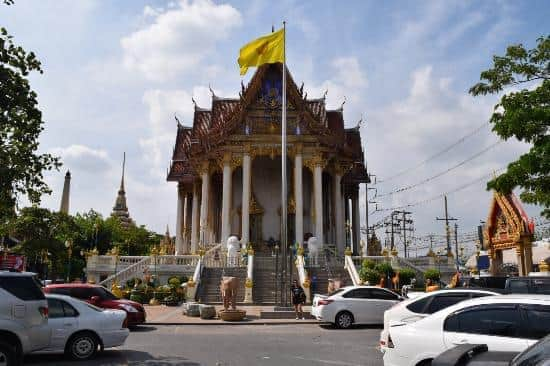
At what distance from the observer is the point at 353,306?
15.3 meters

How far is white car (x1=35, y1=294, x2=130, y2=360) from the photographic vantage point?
976cm

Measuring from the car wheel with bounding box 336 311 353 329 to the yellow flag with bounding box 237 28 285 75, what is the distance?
12.4 m

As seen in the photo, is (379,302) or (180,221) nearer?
(379,302)

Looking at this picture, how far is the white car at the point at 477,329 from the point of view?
5941mm

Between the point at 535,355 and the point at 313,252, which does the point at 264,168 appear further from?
the point at 535,355

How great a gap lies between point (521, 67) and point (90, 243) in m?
55.3

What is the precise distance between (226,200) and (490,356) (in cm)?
2848

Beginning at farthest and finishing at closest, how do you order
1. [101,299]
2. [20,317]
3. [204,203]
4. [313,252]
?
[204,203] < [313,252] < [101,299] < [20,317]

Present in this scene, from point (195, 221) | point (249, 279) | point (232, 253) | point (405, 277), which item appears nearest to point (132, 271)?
point (232, 253)

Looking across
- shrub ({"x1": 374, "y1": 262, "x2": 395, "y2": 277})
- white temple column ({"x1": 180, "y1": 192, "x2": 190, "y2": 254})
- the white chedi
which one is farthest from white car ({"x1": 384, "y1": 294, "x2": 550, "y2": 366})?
white temple column ({"x1": 180, "y1": 192, "x2": 190, "y2": 254})

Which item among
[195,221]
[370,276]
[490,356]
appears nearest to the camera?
[490,356]

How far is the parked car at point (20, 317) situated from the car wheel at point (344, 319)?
9.12m

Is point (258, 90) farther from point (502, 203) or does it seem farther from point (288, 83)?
point (502, 203)

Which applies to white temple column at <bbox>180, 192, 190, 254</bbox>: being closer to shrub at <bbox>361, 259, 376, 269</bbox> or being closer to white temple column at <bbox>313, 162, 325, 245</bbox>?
white temple column at <bbox>313, 162, 325, 245</bbox>
